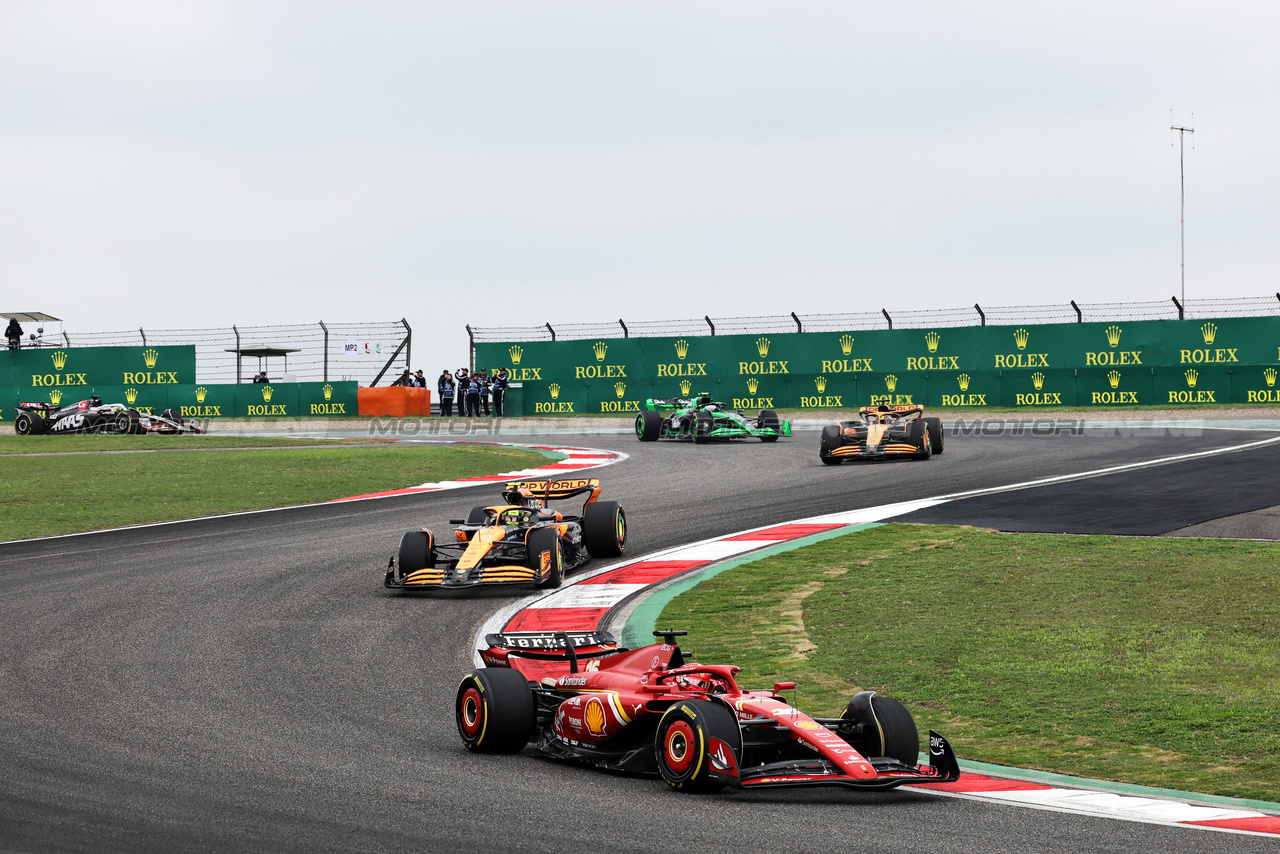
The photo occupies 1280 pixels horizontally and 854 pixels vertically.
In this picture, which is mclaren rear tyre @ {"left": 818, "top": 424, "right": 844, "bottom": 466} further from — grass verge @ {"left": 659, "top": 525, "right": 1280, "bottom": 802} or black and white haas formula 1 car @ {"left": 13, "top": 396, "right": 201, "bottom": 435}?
black and white haas formula 1 car @ {"left": 13, "top": 396, "right": 201, "bottom": 435}

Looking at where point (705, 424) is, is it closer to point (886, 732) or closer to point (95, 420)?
point (95, 420)

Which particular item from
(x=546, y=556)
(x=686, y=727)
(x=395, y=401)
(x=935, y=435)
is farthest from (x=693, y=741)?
(x=395, y=401)

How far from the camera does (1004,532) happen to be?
14.6 m

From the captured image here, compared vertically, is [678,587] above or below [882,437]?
below

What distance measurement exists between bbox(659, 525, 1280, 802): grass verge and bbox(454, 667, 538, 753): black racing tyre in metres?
1.93

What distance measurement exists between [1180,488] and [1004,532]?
4.74 meters

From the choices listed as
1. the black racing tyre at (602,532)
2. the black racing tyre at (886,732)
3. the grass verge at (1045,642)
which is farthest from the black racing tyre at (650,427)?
the black racing tyre at (886,732)

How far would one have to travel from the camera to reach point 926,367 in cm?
3819

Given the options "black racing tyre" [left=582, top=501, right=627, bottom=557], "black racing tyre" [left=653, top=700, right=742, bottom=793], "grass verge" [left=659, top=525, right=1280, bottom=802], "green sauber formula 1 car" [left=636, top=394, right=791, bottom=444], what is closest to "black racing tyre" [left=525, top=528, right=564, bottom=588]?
"black racing tyre" [left=582, top=501, right=627, bottom=557]

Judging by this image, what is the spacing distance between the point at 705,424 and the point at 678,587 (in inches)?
675

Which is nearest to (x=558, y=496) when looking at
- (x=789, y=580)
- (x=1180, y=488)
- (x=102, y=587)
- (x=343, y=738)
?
(x=789, y=580)

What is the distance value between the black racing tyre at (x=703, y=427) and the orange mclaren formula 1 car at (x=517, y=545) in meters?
15.0

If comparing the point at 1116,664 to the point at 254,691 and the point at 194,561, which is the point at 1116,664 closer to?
the point at 254,691

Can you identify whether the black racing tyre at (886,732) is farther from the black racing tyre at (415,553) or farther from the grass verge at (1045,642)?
the black racing tyre at (415,553)
